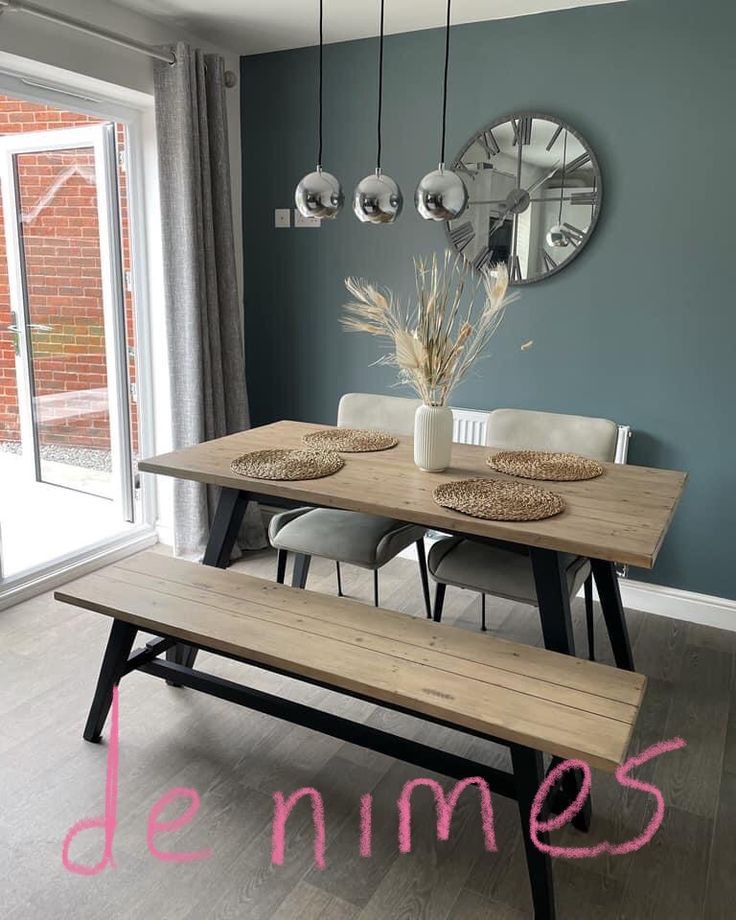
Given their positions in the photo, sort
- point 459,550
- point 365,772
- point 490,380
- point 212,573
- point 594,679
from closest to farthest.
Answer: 1. point 594,679
2. point 365,772
3. point 212,573
4. point 459,550
5. point 490,380

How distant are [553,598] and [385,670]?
1.83ft

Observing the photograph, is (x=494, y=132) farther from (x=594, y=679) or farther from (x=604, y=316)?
(x=594, y=679)

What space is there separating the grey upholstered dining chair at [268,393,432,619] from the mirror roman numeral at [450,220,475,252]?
823 millimetres

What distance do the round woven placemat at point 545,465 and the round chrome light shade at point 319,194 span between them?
3.22 ft

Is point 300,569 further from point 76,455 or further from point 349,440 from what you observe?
point 76,455

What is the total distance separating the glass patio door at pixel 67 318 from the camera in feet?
11.3

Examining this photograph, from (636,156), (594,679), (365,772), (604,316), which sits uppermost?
(636,156)

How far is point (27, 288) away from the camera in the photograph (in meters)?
3.46

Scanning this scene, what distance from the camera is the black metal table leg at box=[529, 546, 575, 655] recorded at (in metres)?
2.06

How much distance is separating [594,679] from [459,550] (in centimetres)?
92

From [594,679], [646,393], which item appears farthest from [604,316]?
[594,679]

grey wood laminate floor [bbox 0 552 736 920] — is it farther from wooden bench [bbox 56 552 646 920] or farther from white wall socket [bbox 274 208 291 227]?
white wall socket [bbox 274 208 291 227]

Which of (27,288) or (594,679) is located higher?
(27,288)

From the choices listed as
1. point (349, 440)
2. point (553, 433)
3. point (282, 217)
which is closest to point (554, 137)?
point (553, 433)
